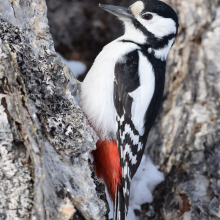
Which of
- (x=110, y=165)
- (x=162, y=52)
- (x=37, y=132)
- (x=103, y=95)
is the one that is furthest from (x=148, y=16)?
(x=37, y=132)

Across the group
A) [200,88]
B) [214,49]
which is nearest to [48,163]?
[200,88]

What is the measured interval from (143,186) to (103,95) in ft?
3.54

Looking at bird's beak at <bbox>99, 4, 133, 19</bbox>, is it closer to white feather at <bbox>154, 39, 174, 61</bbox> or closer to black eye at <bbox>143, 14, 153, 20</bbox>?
black eye at <bbox>143, 14, 153, 20</bbox>

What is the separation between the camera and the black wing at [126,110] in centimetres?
225

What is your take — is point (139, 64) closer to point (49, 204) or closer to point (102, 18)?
point (49, 204)

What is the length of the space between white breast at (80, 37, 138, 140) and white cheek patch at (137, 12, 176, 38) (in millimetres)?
362

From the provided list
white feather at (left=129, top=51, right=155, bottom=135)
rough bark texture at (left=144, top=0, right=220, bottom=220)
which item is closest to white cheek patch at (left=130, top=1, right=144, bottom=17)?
white feather at (left=129, top=51, right=155, bottom=135)

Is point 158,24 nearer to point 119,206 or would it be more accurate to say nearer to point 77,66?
point 77,66

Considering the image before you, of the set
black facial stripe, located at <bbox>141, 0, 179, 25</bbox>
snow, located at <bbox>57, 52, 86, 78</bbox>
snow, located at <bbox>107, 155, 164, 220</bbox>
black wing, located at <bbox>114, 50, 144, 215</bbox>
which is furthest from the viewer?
snow, located at <bbox>57, 52, 86, 78</bbox>

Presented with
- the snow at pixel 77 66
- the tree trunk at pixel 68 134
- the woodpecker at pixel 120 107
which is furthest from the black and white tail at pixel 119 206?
the snow at pixel 77 66

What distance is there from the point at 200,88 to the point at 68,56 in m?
1.64

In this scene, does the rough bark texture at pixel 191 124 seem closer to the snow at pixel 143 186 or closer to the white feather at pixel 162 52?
the snow at pixel 143 186

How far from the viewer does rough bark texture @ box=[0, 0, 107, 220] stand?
5.07 ft

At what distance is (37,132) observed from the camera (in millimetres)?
1697
